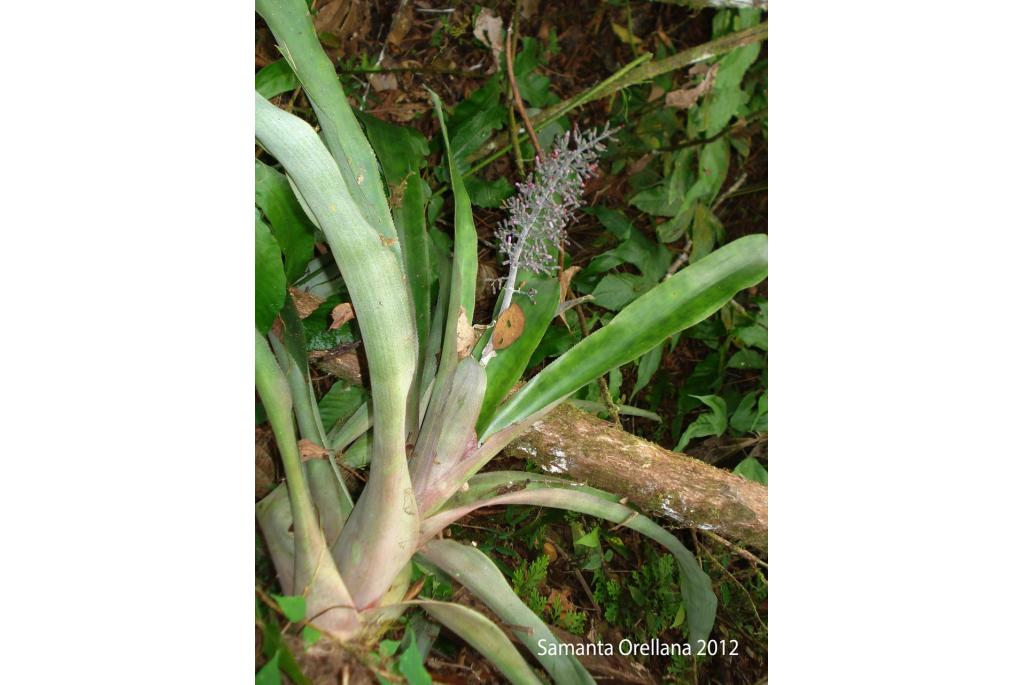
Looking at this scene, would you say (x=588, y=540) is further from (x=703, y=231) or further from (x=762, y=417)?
(x=703, y=231)

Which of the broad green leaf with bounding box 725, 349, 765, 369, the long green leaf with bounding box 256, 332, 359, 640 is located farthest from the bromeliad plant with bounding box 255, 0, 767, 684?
the broad green leaf with bounding box 725, 349, 765, 369

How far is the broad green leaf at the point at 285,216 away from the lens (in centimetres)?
73

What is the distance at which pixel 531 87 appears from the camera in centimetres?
87

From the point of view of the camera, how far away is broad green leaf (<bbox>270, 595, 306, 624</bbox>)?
2.27 feet

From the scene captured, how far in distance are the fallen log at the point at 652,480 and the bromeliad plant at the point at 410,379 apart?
37 millimetres

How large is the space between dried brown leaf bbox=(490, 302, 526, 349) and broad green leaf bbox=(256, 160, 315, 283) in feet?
0.62

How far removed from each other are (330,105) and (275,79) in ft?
0.20

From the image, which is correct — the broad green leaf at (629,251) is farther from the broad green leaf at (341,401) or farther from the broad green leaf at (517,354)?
the broad green leaf at (341,401)

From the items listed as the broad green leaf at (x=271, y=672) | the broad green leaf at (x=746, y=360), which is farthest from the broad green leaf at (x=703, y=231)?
the broad green leaf at (x=271, y=672)

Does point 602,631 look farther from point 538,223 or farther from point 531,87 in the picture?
point 531,87

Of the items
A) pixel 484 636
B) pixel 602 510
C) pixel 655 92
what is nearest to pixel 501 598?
pixel 484 636

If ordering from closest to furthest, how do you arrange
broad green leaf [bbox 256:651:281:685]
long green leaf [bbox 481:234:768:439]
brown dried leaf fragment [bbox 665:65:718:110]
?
broad green leaf [bbox 256:651:281:685]
long green leaf [bbox 481:234:768:439]
brown dried leaf fragment [bbox 665:65:718:110]

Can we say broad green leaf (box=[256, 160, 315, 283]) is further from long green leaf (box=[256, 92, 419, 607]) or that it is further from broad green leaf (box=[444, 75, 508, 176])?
broad green leaf (box=[444, 75, 508, 176])
